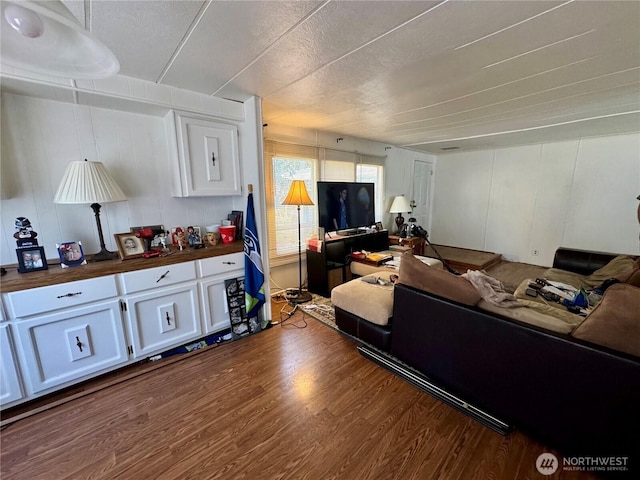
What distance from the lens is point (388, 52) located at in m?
1.54

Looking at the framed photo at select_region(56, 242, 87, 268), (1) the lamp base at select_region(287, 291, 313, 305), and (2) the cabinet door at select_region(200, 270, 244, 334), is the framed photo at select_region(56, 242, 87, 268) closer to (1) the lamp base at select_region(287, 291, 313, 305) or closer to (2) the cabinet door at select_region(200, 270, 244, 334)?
(2) the cabinet door at select_region(200, 270, 244, 334)

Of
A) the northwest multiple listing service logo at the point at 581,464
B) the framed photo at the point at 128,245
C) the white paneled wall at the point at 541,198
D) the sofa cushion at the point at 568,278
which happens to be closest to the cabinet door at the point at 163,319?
the framed photo at the point at 128,245

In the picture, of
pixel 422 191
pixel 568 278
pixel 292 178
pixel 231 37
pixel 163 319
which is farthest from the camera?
pixel 422 191

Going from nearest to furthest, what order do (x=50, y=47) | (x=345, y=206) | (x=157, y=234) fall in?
(x=50, y=47) < (x=157, y=234) < (x=345, y=206)

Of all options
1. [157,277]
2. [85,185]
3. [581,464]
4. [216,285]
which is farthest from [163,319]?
[581,464]

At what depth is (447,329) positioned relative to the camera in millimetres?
1625

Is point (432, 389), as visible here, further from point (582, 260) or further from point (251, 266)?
point (582, 260)

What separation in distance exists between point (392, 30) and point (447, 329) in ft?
5.67

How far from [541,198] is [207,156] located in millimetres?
5355

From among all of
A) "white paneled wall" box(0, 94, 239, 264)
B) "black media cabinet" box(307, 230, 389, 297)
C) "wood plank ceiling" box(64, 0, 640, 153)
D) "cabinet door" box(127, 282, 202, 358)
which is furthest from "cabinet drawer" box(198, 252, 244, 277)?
"wood plank ceiling" box(64, 0, 640, 153)

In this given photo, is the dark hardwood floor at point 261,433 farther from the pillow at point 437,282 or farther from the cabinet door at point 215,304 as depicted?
the pillow at point 437,282

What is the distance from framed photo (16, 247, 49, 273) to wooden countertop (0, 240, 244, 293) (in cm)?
3

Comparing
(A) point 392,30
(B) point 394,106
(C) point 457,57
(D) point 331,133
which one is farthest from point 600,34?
(D) point 331,133

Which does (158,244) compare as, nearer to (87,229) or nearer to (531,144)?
(87,229)
